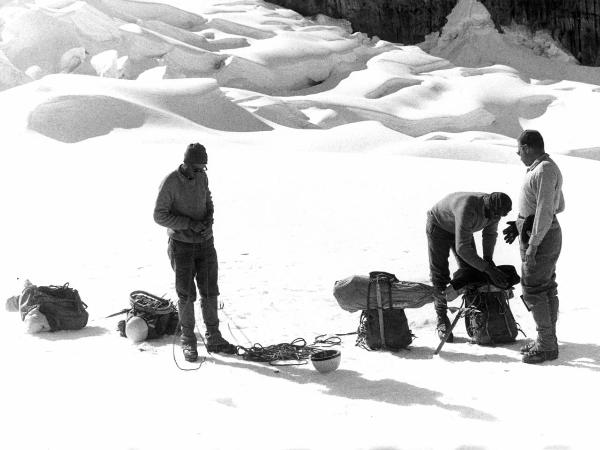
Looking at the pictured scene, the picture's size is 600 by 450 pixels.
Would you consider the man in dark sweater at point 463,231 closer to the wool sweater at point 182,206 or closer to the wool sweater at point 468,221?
the wool sweater at point 468,221

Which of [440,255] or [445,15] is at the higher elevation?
[445,15]

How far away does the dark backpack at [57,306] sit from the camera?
184 inches

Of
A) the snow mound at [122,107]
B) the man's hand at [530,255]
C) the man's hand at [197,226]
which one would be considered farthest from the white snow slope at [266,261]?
the man's hand at [197,226]

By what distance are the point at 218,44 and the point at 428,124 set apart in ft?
27.8

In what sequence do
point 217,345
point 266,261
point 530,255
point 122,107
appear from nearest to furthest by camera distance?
point 530,255
point 217,345
point 266,261
point 122,107

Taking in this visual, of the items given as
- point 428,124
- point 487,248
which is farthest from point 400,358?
point 428,124

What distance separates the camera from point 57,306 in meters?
4.70

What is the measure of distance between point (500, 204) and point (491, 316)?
30.6 inches

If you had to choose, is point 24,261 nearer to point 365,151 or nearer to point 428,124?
point 365,151

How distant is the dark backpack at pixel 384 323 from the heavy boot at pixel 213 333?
0.88 metres

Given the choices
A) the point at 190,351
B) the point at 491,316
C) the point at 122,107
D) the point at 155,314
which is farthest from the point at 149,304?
the point at 122,107

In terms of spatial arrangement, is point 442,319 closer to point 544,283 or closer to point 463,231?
point 463,231

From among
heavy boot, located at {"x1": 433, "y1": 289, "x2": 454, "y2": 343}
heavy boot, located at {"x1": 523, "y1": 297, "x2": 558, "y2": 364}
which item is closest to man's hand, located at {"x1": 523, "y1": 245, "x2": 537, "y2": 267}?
heavy boot, located at {"x1": 523, "y1": 297, "x2": 558, "y2": 364}

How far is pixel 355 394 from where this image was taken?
11.9ft
